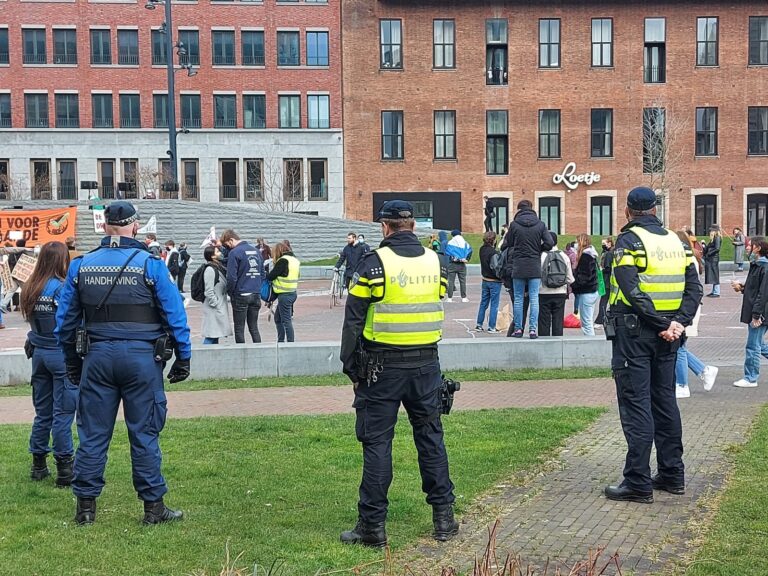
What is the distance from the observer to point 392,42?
4916 centimetres

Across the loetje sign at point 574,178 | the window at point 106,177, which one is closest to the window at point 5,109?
the window at point 106,177

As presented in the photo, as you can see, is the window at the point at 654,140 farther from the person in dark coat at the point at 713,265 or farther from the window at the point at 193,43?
the window at the point at 193,43

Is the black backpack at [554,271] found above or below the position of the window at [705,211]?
below

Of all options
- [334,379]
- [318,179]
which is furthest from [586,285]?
[318,179]

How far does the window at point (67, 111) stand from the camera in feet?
170

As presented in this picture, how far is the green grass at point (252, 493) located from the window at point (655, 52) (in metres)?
43.2

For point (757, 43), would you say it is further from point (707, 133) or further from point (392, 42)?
point (392, 42)

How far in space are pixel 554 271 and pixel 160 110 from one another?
4172 centimetres

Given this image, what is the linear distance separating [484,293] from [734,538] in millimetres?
11140

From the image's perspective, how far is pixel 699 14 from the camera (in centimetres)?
4928

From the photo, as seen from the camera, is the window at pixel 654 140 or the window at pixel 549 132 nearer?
the window at pixel 654 140

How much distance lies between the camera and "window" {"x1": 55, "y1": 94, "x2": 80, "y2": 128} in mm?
51750

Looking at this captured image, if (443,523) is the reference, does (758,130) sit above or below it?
above

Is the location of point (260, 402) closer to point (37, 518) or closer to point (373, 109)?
point (37, 518)
